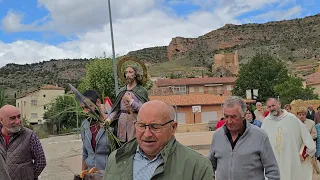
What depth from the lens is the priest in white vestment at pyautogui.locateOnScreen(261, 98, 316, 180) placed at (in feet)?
23.5

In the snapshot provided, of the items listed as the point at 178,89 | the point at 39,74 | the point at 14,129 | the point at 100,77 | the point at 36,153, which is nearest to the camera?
the point at 14,129

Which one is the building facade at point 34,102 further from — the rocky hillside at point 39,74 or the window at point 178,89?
the window at point 178,89

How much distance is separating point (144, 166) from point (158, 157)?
0.10 meters

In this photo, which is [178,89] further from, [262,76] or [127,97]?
[127,97]

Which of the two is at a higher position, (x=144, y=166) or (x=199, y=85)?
(x=144, y=166)

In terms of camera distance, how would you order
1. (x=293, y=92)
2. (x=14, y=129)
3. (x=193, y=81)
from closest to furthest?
1. (x=14, y=129)
2. (x=293, y=92)
3. (x=193, y=81)

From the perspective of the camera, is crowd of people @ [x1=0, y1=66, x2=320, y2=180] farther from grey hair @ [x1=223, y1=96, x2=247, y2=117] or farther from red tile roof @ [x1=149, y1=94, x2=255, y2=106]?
red tile roof @ [x1=149, y1=94, x2=255, y2=106]

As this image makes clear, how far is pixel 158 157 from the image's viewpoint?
8.97 ft

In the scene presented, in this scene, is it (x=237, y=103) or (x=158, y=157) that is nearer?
(x=158, y=157)

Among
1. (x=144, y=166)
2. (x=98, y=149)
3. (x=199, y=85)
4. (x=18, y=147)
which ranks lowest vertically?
(x=199, y=85)

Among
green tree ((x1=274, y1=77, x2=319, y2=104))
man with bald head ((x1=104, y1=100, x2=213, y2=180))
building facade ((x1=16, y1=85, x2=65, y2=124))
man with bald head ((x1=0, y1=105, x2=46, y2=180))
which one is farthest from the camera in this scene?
building facade ((x1=16, y1=85, x2=65, y2=124))

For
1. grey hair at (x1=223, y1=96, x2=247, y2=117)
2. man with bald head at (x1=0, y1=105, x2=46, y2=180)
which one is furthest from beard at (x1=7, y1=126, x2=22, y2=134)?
grey hair at (x1=223, y1=96, x2=247, y2=117)

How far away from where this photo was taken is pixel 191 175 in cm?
265

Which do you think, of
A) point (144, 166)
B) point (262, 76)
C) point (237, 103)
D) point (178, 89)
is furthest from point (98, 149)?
point (178, 89)
